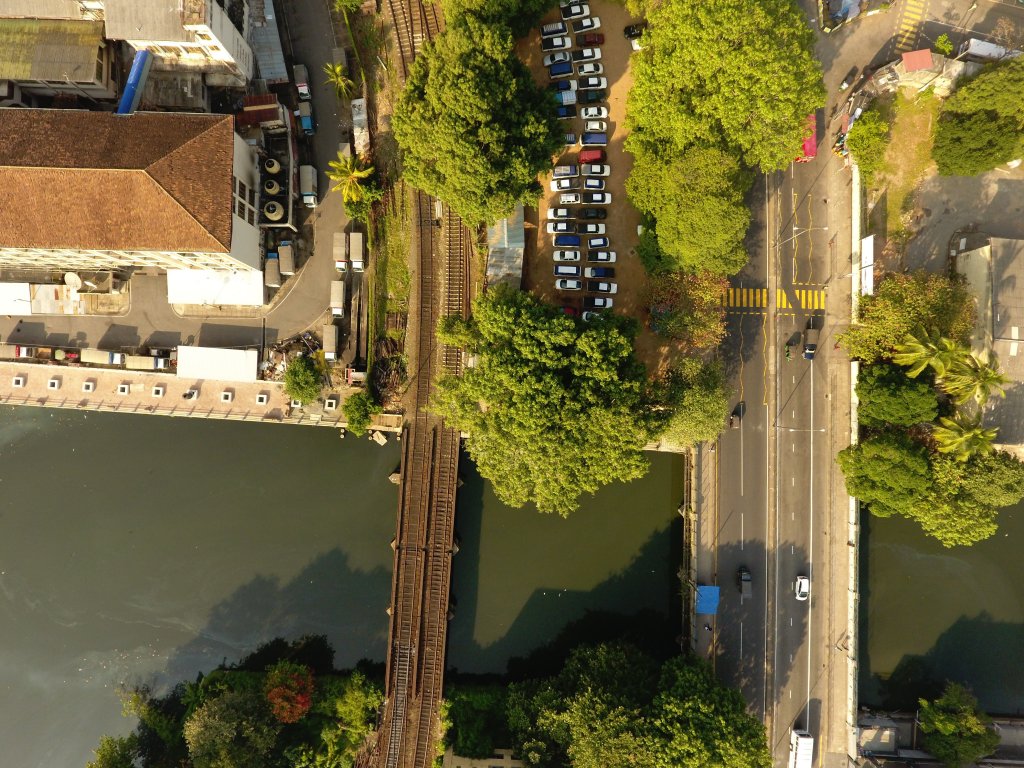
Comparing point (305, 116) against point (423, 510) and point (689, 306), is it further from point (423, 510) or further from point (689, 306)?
point (689, 306)

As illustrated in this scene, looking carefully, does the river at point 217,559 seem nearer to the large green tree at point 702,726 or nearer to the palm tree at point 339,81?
the large green tree at point 702,726

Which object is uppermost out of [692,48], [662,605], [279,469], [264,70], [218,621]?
[264,70]

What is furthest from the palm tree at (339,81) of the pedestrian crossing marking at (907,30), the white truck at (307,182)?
the pedestrian crossing marking at (907,30)

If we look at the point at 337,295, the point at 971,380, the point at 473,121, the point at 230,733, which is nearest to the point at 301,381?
the point at 337,295

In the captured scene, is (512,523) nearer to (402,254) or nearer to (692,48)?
(402,254)

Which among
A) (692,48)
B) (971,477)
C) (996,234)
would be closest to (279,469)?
(692,48)

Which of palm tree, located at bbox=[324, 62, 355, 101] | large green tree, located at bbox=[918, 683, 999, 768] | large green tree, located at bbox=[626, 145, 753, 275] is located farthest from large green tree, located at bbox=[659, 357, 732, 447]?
palm tree, located at bbox=[324, 62, 355, 101]
